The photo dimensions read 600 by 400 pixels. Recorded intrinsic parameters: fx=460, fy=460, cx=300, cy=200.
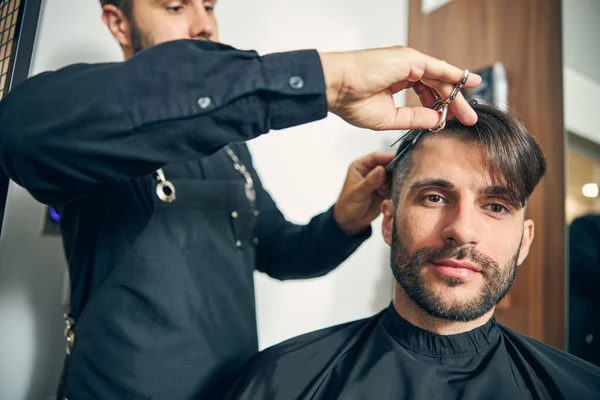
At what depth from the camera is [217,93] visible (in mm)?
824

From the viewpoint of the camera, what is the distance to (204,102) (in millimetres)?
823

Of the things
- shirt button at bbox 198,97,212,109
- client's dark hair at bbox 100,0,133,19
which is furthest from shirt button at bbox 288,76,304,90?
client's dark hair at bbox 100,0,133,19

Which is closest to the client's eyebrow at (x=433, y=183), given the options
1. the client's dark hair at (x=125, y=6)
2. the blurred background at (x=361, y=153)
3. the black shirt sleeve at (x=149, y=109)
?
the black shirt sleeve at (x=149, y=109)

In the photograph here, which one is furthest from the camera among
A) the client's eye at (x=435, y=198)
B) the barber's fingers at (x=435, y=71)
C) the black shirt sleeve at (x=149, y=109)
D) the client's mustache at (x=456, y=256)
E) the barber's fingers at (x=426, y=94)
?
the client's eye at (x=435, y=198)

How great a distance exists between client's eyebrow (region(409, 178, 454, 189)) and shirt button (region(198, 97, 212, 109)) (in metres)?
0.69

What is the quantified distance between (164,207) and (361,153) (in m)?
1.46

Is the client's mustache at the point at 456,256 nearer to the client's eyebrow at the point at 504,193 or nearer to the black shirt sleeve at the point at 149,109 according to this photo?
the client's eyebrow at the point at 504,193

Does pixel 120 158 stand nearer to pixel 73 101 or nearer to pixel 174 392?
pixel 73 101

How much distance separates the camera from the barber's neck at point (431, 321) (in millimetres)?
1234

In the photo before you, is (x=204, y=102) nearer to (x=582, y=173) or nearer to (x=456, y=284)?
(x=456, y=284)

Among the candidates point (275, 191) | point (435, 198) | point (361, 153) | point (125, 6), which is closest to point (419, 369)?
point (435, 198)

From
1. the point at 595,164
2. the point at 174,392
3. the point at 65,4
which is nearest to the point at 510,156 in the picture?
the point at 595,164

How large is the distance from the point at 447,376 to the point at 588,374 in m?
0.35

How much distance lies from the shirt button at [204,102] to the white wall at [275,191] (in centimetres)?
117
